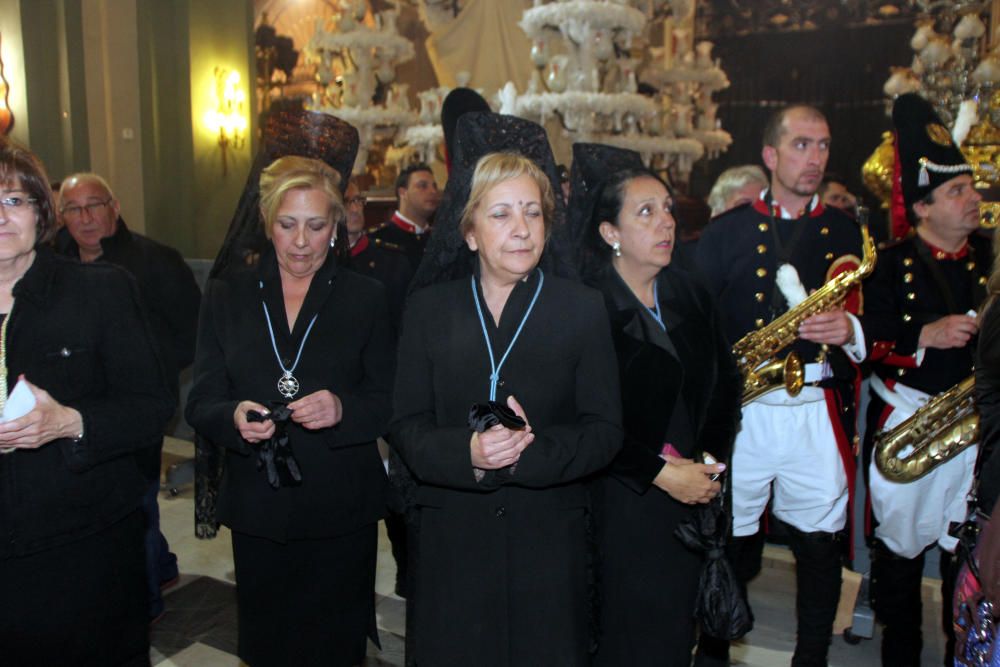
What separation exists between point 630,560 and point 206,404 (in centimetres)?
141

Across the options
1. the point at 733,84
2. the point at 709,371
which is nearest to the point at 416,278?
the point at 709,371

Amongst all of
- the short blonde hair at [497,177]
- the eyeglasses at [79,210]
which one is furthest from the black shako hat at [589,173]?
the eyeglasses at [79,210]

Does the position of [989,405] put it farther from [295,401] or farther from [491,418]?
[295,401]

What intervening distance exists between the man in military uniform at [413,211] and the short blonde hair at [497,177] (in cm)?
341

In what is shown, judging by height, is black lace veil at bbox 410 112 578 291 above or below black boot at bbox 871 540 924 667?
above

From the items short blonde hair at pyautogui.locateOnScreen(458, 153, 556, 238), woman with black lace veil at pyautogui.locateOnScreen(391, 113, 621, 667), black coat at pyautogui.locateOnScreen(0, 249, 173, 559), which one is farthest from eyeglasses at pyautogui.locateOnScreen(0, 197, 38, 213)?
short blonde hair at pyautogui.locateOnScreen(458, 153, 556, 238)

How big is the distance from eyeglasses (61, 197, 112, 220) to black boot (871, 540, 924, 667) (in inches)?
151

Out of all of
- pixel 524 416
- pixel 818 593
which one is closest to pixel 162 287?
pixel 524 416

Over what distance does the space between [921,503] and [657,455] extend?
1370 mm

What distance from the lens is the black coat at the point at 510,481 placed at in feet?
6.95

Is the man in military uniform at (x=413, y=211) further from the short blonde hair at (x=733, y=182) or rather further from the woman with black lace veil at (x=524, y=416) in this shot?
the woman with black lace veil at (x=524, y=416)

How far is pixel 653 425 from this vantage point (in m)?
2.47

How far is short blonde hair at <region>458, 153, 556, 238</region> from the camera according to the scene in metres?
2.17

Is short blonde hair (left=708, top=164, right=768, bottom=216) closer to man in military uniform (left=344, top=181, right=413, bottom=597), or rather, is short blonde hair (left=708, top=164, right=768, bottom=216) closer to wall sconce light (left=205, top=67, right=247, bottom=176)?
man in military uniform (left=344, top=181, right=413, bottom=597)
